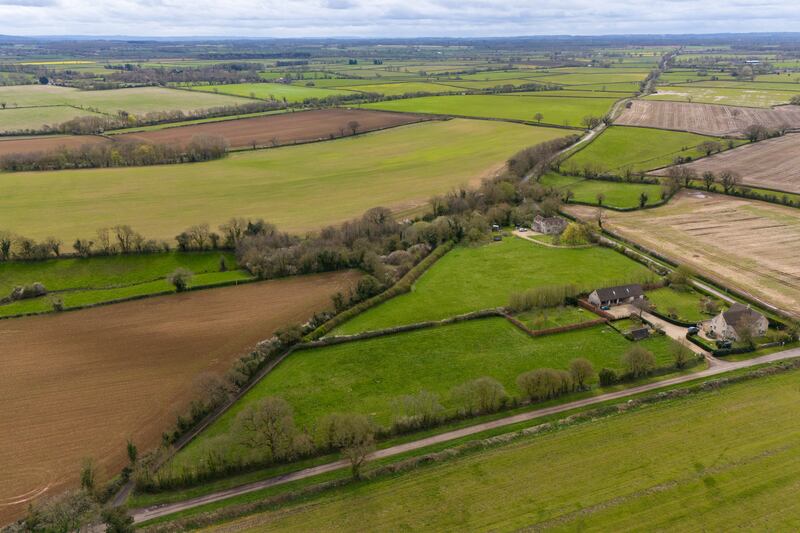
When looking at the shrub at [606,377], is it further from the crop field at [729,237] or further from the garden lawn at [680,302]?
the crop field at [729,237]

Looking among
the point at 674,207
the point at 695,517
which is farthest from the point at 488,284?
the point at 674,207

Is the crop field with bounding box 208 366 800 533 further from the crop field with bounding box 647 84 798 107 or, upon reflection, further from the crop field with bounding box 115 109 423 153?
the crop field with bounding box 647 84 798 107

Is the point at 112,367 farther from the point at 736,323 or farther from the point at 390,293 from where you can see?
the point at 736,323

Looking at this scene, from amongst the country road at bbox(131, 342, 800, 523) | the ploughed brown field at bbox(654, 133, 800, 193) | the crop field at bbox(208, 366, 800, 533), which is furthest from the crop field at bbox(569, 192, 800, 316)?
the crop field at bbox(208, 366, 800, 533)

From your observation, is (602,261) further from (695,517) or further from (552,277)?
(695,517)

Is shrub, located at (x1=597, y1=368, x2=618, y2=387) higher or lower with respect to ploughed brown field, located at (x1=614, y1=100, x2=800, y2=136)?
lower

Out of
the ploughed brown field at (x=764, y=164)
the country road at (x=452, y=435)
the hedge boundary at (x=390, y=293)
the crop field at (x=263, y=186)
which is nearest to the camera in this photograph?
the country road at (x=452, y=435)

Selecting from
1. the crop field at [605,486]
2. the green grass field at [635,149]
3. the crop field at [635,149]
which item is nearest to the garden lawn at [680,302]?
the crop field at [605,486]
